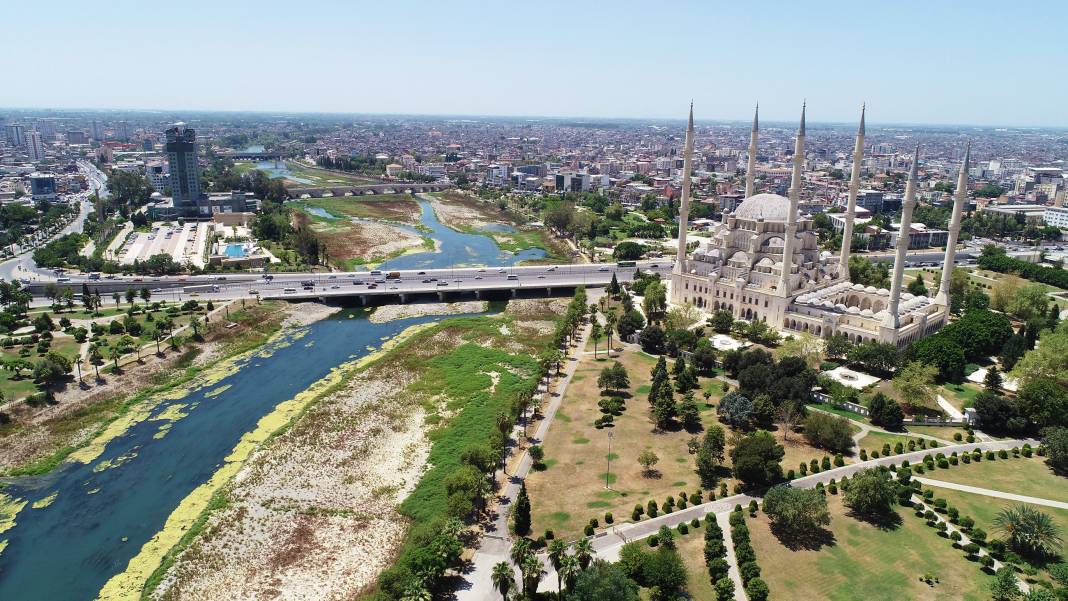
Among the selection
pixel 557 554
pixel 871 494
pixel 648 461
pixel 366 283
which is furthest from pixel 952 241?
pixel 366 283

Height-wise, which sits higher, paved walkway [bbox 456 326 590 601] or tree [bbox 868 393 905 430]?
tree [bbox 868 393 905 430]

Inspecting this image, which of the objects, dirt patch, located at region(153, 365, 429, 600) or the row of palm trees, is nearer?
the row of palm trees

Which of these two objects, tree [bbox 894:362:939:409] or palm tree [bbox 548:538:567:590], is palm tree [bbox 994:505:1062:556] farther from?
palm tree [bbox 548:538:567:590]

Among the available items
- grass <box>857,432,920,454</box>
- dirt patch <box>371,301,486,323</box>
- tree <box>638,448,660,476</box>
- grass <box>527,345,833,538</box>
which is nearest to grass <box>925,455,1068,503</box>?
grass <box>857,432,920,454</box>

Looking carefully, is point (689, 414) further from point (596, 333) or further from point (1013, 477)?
point (1013, 477)

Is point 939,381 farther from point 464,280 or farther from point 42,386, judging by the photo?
point 42,386

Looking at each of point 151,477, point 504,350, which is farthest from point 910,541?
point 151,477
